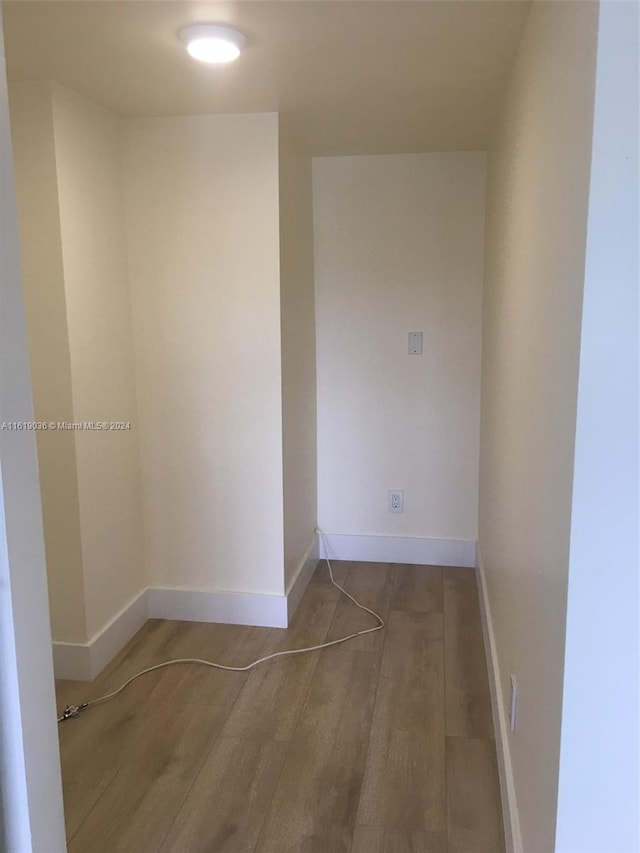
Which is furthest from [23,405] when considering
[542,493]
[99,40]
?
[99,40]

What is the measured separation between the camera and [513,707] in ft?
5.93

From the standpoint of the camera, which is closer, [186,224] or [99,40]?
[99,40]

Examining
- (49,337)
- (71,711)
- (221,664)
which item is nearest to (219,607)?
(221,664)

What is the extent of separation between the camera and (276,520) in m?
2.94

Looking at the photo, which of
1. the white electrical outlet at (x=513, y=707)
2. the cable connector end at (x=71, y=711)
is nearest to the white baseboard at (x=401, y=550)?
the cable connector end at (x=71, y=711)

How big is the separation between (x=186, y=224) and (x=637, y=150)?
6.80ft

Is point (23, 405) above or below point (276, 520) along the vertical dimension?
above

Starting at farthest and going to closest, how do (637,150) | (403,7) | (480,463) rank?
(480,463) < (403,7) < (637,150)

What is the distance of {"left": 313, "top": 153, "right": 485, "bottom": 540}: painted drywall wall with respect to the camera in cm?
339

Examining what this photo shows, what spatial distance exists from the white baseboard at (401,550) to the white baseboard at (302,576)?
105mm

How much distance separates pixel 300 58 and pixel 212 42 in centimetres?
29

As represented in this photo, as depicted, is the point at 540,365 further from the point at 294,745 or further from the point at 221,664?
the point at 221,664

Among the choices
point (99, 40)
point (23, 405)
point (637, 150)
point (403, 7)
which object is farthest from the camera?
point (99, 40)

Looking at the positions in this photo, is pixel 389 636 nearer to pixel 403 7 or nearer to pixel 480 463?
pixel 480 463
